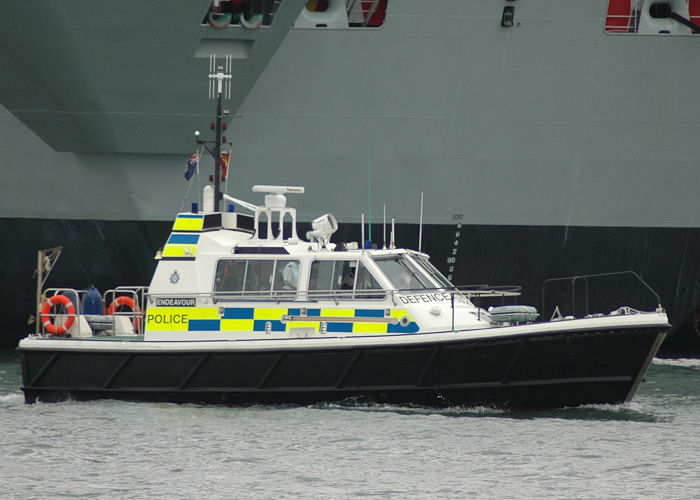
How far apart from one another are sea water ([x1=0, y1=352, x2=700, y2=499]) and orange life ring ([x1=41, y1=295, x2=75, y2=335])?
102 centimetres

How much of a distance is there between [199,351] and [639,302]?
920 cm

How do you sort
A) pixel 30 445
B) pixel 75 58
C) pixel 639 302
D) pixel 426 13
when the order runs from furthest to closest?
1. pixel 639 302
2. pixel 426 13
3. pixel 75 58
4. pixel 30 445

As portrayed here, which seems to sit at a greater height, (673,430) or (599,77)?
(599,77)

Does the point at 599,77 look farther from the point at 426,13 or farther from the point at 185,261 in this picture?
the point at 185,261

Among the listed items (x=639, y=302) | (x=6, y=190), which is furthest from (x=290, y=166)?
(x=639, y=302)

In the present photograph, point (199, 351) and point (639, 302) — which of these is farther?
point (639, 302)

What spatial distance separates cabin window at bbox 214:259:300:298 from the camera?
13.3m

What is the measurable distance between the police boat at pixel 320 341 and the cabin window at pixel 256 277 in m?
0.02

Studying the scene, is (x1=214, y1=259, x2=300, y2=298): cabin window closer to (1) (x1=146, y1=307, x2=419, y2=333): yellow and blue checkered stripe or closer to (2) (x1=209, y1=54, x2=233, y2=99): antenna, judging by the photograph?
(1) (x1=146, y1=307, x2=419, y2=333): yellow and blue checkered stripe

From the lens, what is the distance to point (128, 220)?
18.3 m

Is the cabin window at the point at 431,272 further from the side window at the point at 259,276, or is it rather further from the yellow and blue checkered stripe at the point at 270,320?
the side window at the point at 259,276

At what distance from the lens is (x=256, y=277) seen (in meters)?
13.4

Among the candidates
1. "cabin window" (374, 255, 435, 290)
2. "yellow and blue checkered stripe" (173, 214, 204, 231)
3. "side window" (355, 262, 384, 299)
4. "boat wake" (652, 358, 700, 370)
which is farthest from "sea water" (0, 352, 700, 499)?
"boat wake" (652, 358, 700, 370)

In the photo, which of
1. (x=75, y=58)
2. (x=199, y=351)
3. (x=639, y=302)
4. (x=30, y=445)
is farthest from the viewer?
(x=639, y=302)
